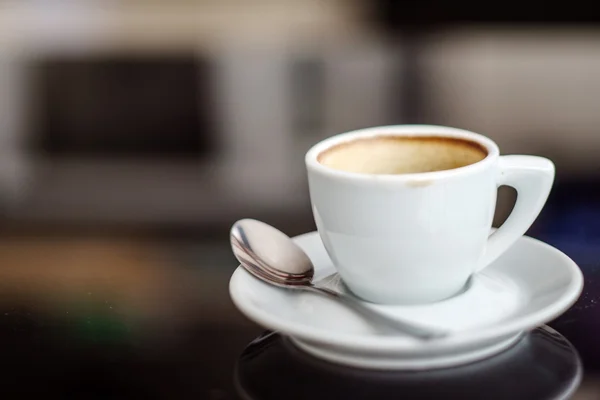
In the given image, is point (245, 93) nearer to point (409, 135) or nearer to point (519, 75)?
point (519, 75)

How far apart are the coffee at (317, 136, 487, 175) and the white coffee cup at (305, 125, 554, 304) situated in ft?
0.04

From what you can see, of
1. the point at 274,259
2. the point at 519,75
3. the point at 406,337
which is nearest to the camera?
the point at 406,337

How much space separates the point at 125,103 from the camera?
153 centimetres

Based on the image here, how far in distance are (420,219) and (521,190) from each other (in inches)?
3.1

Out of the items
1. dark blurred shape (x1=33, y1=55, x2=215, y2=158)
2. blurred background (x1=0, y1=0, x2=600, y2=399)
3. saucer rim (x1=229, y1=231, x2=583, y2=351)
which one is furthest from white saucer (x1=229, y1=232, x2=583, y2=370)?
dark blurred shape (x1=33, y1=55, x2=215, y2=158)

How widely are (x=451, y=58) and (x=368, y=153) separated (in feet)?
3.88

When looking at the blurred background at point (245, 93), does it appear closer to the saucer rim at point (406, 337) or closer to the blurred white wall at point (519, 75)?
the blurred white wall at point (519, 75)

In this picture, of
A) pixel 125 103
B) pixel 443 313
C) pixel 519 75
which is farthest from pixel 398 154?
pixel 519 75

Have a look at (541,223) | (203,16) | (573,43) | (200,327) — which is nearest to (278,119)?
(203,16)

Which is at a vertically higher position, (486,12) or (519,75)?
(486,12)

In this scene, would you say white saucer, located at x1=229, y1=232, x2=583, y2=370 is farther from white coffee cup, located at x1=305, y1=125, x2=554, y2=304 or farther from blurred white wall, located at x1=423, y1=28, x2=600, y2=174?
blurred white wall, located at x1=423, y1=28, x2=600, y2=174

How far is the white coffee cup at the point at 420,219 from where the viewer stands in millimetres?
410

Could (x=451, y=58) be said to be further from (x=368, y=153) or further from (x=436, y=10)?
(x=368, y=153)

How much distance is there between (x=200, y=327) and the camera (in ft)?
1.48
